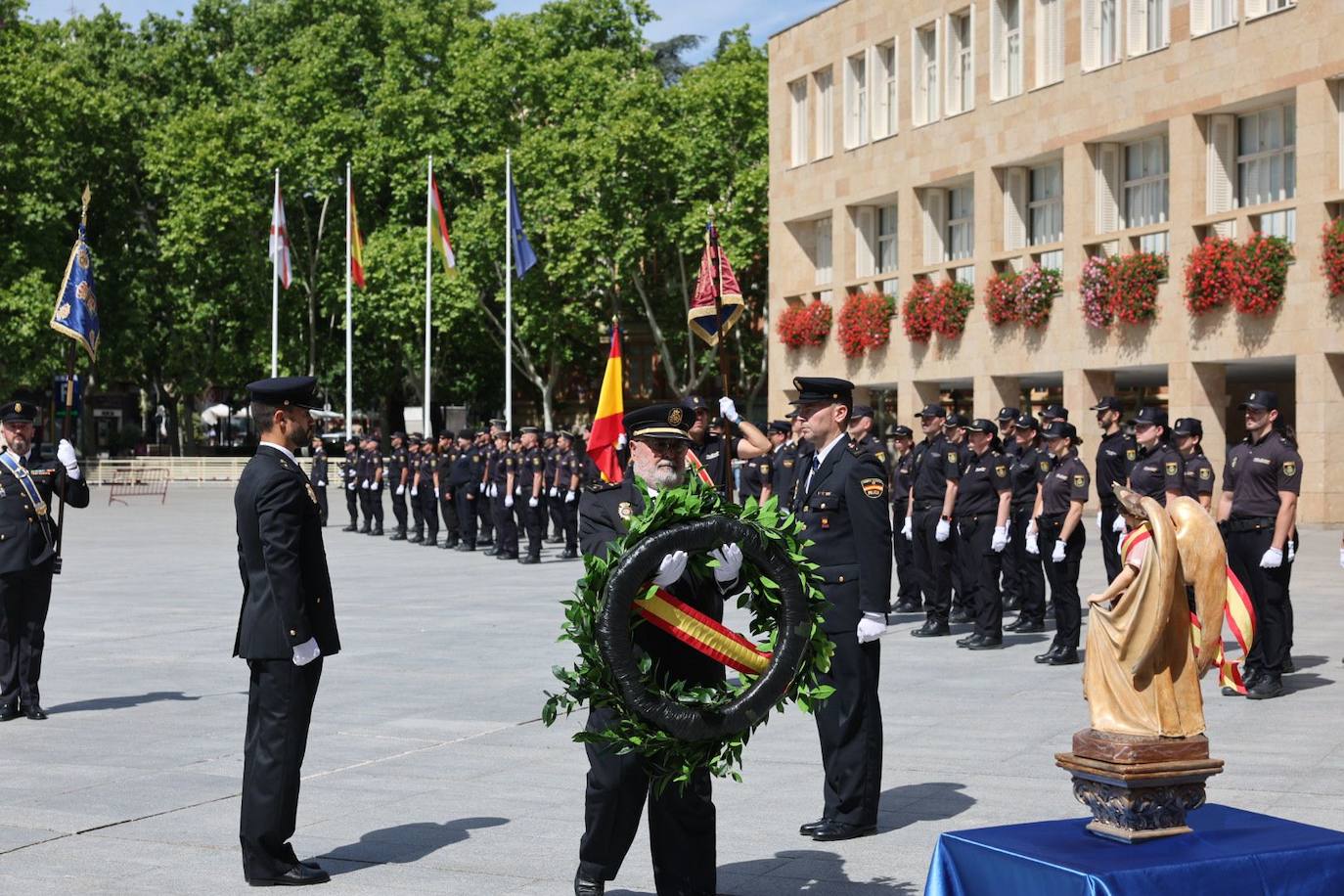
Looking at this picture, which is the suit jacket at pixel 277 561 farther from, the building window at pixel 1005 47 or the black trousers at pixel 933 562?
the building window at pixel 1005 47

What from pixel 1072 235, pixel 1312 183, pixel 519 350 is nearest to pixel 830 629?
pixel 1312 183

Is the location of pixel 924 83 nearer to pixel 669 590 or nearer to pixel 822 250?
pixel 822 250

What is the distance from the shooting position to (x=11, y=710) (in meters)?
10.5

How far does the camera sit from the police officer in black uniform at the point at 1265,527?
11.3 m

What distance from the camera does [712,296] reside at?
15.6m

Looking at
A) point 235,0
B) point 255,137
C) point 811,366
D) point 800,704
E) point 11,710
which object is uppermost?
point 235,0

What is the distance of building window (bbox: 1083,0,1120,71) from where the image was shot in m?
30.2

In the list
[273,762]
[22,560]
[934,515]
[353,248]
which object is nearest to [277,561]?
[273,762]

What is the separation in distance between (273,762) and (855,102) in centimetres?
3208

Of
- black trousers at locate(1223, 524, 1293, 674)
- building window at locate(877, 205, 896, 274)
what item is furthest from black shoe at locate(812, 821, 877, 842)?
building window at locate(877, 205, 896, 274)

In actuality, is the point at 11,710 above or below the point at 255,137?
below

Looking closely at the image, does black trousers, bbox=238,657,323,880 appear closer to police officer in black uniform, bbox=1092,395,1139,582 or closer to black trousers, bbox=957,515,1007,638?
black trousers, bbox=957,515,1007,638

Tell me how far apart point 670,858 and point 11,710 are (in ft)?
20.1

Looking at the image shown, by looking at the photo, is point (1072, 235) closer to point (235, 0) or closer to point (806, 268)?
point (806, 268)
